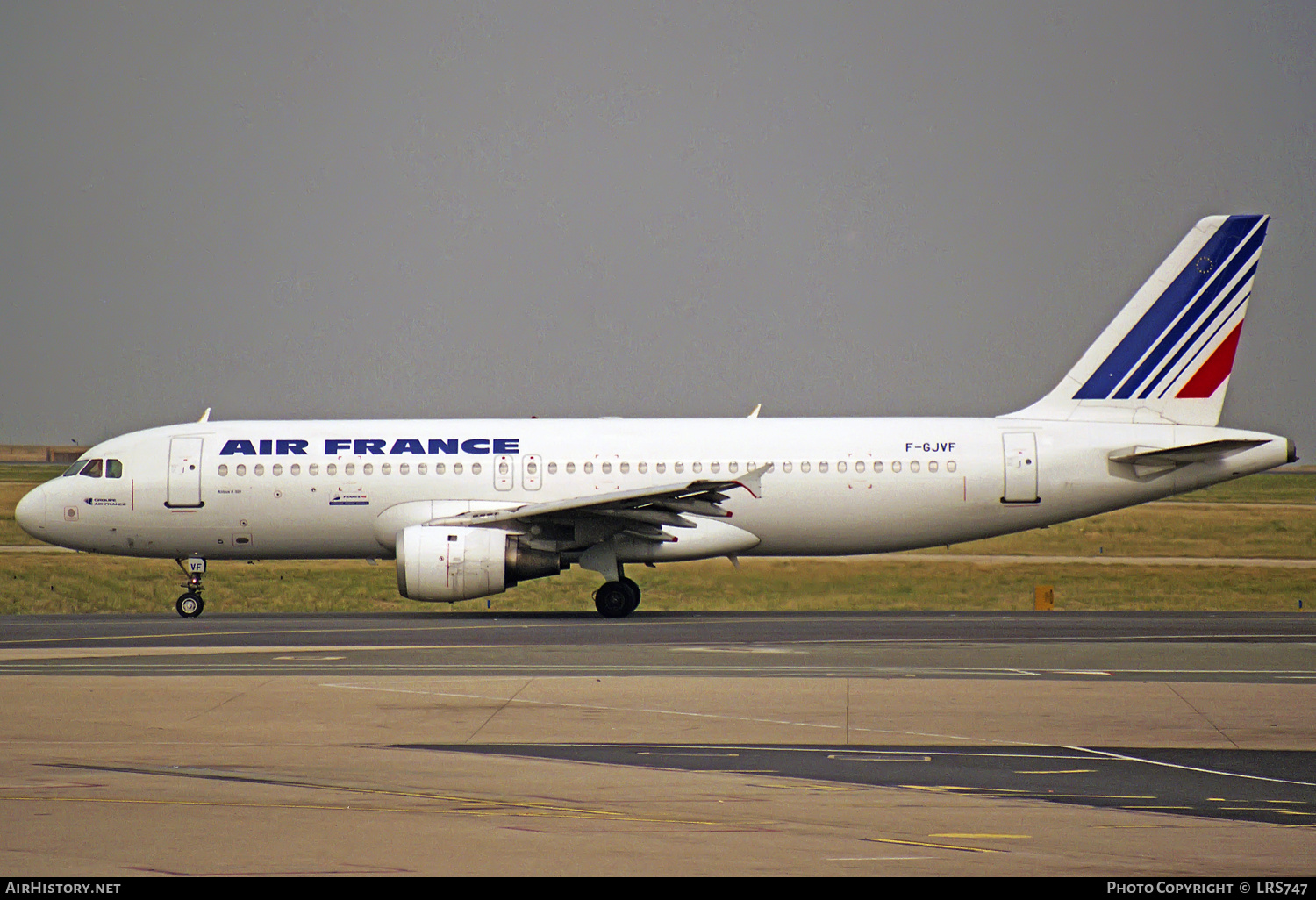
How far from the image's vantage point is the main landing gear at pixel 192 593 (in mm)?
26047

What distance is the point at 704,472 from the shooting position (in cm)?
2648

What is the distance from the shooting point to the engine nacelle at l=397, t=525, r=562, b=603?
24.2m

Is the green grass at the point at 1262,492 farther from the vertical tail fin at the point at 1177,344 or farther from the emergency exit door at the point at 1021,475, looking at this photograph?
the emergency exit door at the point at 1021,475

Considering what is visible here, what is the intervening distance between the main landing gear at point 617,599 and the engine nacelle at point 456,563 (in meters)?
1.59

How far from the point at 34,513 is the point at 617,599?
1124cm

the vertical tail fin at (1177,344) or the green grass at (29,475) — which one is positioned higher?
the green grass at (29,475)

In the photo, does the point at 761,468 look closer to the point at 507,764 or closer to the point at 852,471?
the point at 852,471

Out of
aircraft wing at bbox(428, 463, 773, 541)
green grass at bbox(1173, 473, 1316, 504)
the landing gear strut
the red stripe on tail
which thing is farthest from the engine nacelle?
green grass at bbox(1173, 473, 1316, 504)

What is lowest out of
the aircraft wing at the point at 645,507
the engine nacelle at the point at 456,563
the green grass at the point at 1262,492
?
the engine nacelle at the point at 456,563

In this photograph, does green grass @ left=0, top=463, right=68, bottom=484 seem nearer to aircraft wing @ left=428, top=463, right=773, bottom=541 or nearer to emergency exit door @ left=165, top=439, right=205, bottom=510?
emergency exit door @ left=165, top=439, right=205, bottom=510

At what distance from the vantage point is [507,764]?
1081cm

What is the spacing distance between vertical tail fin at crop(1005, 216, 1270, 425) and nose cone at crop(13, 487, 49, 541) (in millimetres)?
18686

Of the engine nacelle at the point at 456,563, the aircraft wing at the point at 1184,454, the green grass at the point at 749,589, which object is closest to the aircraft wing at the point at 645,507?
the engine nacelle at the point at 456,563
